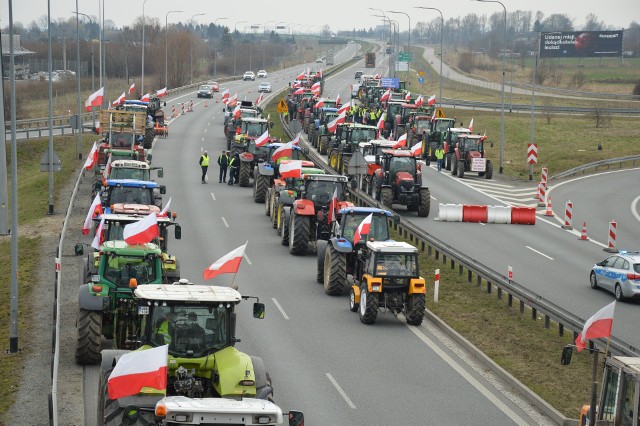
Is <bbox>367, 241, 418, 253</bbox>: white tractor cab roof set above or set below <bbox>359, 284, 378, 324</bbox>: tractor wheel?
above

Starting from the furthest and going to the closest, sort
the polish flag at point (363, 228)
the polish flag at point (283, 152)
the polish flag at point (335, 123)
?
the polish flag at point (335, 123) → the polish flag at point (283, 152) → the polish flag at point (363, 228)

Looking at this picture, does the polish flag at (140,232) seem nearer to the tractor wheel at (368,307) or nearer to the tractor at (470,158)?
the tractor wheel at (368,307)

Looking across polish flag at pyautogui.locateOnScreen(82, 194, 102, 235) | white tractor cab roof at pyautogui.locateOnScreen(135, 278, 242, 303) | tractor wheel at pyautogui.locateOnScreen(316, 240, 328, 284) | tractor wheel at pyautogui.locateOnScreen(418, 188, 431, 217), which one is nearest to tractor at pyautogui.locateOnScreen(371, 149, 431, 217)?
tractor wheel at pyautogui.locateOnScreen(418, 188, 431, 217)

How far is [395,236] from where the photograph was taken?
126 ft

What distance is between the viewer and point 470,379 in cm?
2220

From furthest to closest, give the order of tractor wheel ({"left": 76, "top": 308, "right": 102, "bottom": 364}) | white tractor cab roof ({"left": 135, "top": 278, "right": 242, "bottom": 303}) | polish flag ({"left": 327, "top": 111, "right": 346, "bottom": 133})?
polish flag ({"left": 327, "top": 111, "right": 346, "bottom": 133}) < tractor wheel ({"left": 76, "top": 308, "right": 102, "bottom": 364}) < white tractor cab roof ({"left": 135, "top": 278, "right": 242, "bottom": 303})

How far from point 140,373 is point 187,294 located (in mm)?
2425

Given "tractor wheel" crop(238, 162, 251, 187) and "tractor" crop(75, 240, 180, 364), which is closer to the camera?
"tractor" crop(75, 240, 180, 364)

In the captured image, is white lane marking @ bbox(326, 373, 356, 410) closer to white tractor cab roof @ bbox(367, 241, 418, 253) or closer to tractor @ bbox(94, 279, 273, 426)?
tractor @ bbox(94, 279, 273, 426)

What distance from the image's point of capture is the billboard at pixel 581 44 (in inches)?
5320

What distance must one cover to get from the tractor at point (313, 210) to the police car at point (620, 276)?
7919 mm

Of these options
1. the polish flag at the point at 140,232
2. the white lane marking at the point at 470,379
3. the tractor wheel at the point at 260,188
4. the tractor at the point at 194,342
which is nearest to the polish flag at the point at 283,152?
the tractor wheel at the point at 260,188

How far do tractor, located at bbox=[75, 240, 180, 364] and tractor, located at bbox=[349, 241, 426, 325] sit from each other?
221 inches

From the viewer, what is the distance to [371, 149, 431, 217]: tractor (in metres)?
43.1
